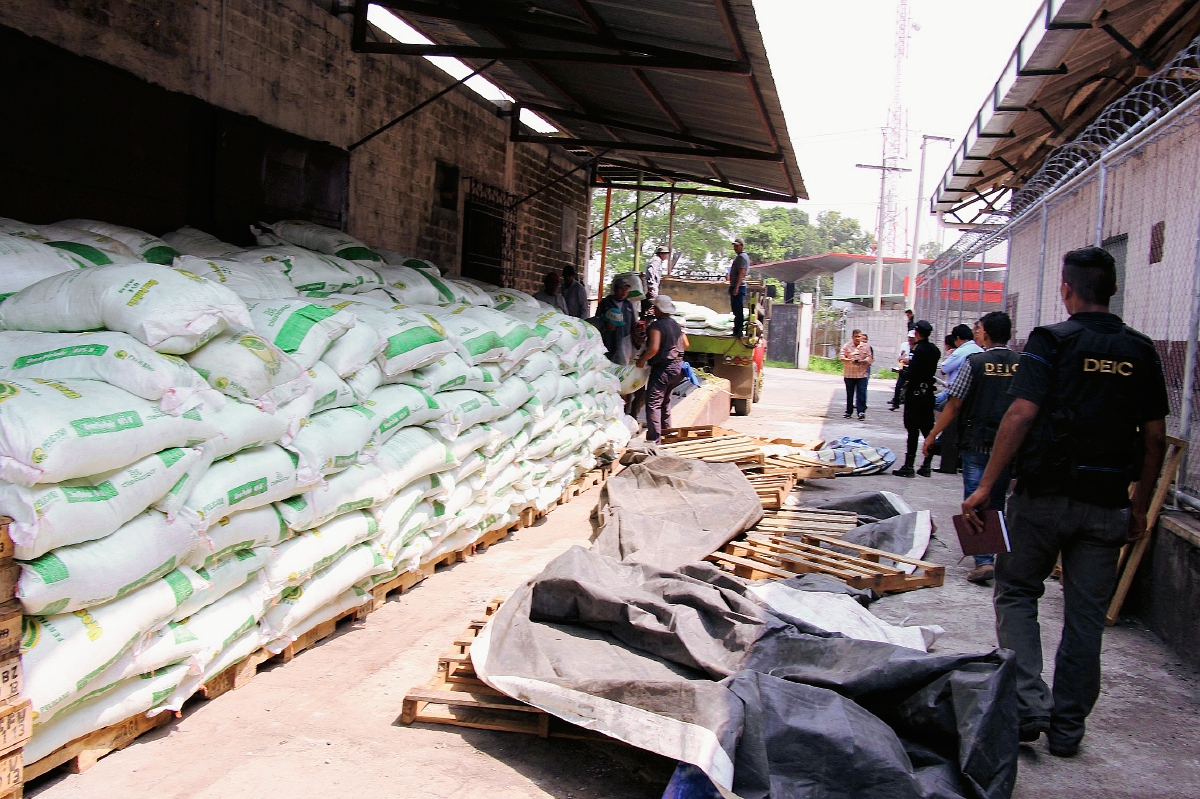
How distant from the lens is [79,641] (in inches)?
108

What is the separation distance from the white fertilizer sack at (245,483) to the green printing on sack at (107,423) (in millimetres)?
388

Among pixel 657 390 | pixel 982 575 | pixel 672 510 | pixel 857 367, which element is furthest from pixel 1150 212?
pixel 857 367

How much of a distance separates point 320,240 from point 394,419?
2393 millimetres

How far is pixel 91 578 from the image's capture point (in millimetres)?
2766

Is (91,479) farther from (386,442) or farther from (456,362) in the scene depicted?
(456,362)

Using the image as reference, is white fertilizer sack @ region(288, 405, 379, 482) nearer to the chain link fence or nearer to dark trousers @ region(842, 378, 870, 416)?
the chain link fence

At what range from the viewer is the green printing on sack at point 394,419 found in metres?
4.63

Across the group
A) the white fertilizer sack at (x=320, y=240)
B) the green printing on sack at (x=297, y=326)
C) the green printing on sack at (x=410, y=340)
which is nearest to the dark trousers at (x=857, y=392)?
the white fertilizer sack at (x=320, y=240)

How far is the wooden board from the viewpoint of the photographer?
2.77m

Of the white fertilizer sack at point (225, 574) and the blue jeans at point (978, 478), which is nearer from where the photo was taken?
the white fertilizer sack at point (225, 574)

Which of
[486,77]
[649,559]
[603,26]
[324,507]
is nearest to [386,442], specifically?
[324,507]

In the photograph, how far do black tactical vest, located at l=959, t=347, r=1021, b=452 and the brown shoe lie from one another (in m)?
0.79

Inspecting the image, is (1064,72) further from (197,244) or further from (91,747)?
(91,747)

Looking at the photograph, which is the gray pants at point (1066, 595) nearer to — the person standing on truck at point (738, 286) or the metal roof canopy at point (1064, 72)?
the metal roof canopy at point (1064, 72)
